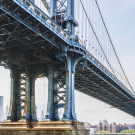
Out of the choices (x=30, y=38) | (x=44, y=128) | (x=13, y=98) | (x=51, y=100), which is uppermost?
(x=30, y=38)

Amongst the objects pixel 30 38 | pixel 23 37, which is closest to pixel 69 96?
pixel 30 38

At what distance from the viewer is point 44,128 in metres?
36.5

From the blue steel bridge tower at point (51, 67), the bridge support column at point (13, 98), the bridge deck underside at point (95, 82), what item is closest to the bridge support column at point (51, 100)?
the blue steel bridge tower at point (51, 67)

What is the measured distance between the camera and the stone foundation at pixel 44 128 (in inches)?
1374

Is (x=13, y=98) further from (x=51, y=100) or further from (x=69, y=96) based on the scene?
(x=69, y=96)

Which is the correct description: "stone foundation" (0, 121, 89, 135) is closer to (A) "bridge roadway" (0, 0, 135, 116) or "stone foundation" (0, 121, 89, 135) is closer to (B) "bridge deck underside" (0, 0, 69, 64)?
(A) "bridge roadway" (0, 0, 135, 116)

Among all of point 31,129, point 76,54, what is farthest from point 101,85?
point 31,129

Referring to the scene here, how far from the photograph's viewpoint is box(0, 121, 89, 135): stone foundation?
3489 centimetres

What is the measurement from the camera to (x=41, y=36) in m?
34.1

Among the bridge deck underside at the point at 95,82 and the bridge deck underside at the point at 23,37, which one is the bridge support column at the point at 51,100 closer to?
the bridge deck underside at the point at 23,37

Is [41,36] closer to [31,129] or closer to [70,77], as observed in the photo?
[70,77]

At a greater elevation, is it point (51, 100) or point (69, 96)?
point (69, 96)

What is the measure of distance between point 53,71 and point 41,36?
8.55 m

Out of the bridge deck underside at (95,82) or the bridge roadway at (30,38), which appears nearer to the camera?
the bridge roadway at (30,38)
